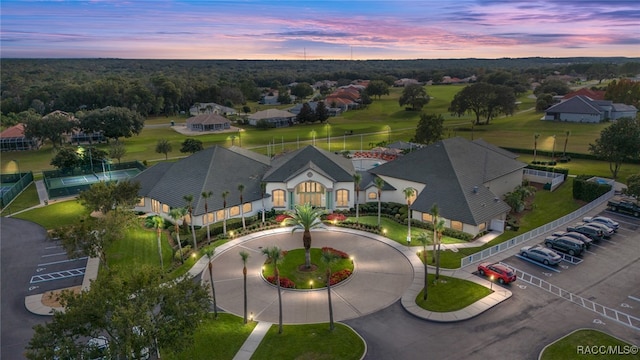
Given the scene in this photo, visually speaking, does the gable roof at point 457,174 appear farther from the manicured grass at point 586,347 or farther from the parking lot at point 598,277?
the manicured grass at point 586,347

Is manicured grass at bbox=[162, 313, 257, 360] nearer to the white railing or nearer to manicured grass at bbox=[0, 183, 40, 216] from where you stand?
the white railing

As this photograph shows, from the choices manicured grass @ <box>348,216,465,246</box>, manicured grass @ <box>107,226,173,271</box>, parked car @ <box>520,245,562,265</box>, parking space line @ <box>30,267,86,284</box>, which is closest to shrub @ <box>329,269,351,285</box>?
manicured grass @ <box>348,216,465,246</box>

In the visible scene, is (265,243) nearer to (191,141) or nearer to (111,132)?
(191,141)

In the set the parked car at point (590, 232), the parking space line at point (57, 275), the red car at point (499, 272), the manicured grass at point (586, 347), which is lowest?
the parking space line at point (57, 275)

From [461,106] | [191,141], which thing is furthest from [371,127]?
[191,141]

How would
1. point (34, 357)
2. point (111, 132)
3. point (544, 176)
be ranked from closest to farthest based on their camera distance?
point (34, 357), point (544, 176), point (111, 132)

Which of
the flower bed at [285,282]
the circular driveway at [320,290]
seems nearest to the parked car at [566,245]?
the circular driveway at [320,290]
